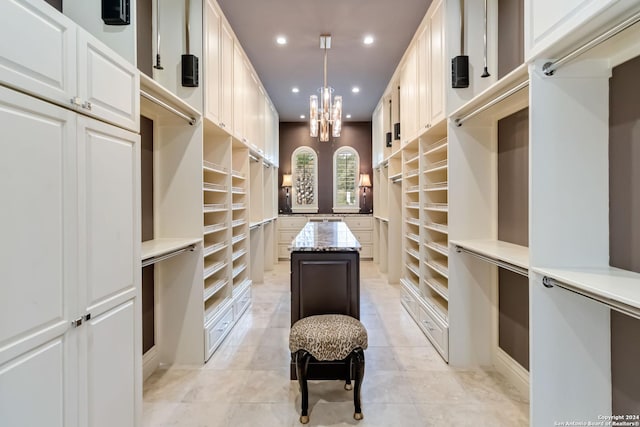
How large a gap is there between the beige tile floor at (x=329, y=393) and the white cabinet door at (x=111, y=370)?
0.49m

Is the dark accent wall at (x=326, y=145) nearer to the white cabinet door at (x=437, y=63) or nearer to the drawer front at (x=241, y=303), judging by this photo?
the drawer front at (x=241, y=303)

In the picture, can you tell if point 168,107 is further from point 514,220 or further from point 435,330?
point 435,330

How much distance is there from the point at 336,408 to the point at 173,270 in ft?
5.28

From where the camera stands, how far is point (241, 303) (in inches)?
148

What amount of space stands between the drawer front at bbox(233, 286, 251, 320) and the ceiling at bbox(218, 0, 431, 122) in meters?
3.01

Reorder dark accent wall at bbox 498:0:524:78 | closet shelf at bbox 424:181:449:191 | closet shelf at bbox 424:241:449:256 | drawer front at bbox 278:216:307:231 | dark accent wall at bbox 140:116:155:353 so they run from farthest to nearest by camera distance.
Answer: drawer front at bbox 278:216:307:231
closet shelf at bbox 424:181:449:191
closet shelf at bbox 424:241:449:256
dark accent wall at bbox 140:116:155:353
dark accent wall at bbox 498:0:524:78

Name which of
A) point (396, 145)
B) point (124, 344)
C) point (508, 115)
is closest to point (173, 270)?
point (124, 344)

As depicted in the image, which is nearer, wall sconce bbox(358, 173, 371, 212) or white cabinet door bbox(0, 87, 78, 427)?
white cabinet door bbox(0, 87, 78, 427)

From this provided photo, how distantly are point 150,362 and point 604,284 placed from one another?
9.36ft

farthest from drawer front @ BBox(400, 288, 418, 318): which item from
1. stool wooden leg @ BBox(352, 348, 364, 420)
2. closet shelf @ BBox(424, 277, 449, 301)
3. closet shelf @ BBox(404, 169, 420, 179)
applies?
stool wooden leg @ BBox(352, 348, 364, 420)

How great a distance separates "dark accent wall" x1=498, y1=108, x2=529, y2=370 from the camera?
221 cm

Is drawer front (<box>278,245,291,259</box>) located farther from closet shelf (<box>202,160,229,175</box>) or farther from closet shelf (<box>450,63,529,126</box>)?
closet shelf (<box>450,63,529,126</box>)

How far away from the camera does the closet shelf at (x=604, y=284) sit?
1080 millimetres

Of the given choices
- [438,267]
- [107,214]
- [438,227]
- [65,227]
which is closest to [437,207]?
[438,227]
